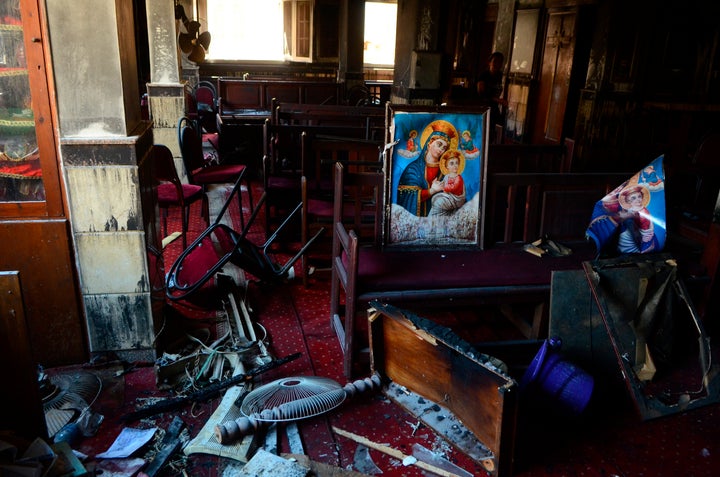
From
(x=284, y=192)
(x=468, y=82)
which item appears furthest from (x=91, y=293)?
(x=468, y=82)

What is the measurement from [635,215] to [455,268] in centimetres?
112

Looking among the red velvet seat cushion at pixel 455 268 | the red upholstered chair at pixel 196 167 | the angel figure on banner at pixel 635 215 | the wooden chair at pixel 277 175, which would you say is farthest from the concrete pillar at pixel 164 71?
the angel figure on banner at pixel 635 215

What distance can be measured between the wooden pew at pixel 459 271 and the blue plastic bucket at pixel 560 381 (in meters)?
0.42

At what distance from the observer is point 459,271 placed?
10.2 feet

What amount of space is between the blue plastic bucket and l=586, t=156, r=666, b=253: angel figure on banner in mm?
868

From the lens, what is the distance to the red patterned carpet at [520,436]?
246cm

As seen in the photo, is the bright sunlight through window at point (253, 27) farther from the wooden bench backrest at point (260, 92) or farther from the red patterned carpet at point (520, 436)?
the red patterned carpet at point (520, 436)

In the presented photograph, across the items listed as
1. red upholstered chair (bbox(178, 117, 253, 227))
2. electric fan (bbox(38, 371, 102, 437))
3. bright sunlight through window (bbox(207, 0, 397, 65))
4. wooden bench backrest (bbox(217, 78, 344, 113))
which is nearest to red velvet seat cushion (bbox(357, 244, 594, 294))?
electric fan (bbox(38, 371, 102, 437))

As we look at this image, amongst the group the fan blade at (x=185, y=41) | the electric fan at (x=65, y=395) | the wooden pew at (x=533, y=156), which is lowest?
the electric fan at (x=65, y=395)

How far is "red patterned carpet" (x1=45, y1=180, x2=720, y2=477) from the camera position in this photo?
2457mm

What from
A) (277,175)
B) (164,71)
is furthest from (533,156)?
(164,71)

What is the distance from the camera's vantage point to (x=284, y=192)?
16.8 feet

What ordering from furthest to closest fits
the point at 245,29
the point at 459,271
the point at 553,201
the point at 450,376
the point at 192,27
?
the point at 245,29
the point at 192,27
the point at 553,201
the point at 459,271
the point at 450,376

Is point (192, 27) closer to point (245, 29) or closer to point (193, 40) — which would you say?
point (193, 40)
